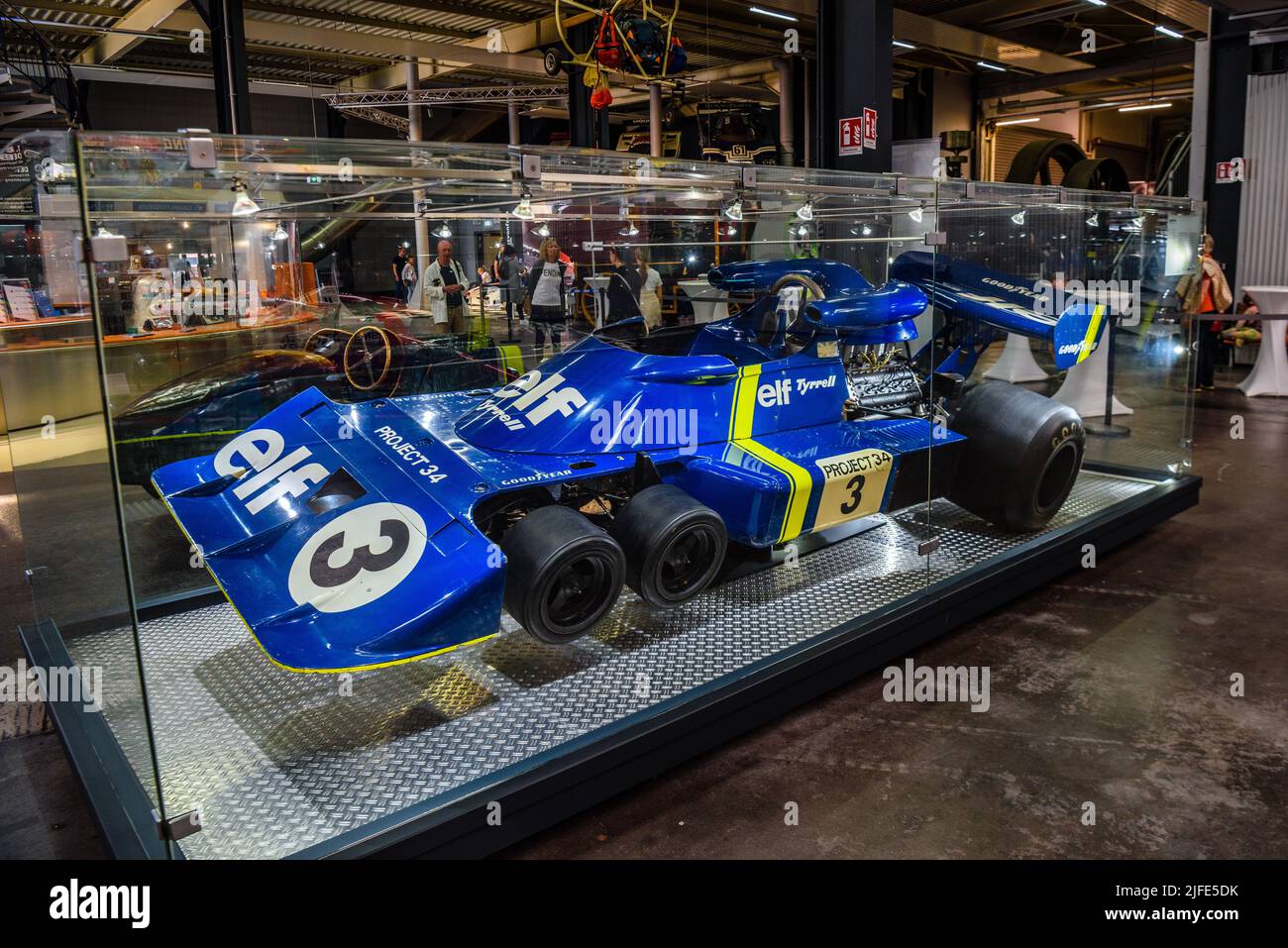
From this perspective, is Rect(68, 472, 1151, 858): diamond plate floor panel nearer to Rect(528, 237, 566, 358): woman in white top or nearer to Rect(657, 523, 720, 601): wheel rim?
Rect(657, 523, 720, 601): wheel rim

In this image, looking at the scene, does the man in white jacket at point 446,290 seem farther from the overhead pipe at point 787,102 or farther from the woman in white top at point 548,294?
the overhead pipe at point 787,102

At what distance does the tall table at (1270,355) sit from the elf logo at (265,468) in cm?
1045

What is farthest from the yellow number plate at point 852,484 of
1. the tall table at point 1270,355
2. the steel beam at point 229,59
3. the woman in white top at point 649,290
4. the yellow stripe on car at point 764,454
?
the tall table at point 1270,355

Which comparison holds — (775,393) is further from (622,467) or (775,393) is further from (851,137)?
(851,137)

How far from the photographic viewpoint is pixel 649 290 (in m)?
4.81

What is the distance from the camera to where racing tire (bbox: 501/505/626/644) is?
117 inches

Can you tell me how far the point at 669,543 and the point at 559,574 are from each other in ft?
1.55

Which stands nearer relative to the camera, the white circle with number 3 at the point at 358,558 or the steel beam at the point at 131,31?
the white circle with number 3 at the point at 358,558

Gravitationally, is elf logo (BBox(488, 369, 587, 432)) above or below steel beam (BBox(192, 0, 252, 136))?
below

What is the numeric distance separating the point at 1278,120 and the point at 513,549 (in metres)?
12.5

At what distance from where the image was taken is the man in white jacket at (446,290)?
17.3 ft
